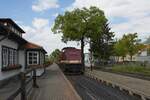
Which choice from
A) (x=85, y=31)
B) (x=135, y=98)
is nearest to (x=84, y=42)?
(x=85, y=31)

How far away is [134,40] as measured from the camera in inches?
3300

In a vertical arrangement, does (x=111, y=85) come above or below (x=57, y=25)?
below

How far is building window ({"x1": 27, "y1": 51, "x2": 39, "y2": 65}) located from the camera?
3456 centimetres

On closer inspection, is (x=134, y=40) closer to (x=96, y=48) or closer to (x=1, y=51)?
(x=96, y=48)

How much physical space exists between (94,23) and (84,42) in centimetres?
534

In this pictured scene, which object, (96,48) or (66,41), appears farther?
(96,48)

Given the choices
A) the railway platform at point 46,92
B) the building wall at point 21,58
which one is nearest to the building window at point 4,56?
the railway platform at point 46,92

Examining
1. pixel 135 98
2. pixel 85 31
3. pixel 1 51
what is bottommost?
pixel 135 98

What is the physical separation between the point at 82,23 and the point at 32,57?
87.6ft

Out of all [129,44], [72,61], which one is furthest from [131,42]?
[72,61]

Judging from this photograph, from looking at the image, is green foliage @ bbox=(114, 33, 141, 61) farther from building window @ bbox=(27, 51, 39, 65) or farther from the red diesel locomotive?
building window @ bbox=(27, 51, 39, 65)

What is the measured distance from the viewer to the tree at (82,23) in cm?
6050

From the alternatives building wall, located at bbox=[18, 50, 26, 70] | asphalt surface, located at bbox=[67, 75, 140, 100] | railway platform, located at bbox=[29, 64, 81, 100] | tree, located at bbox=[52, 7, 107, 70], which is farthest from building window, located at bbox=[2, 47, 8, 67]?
tree, located at bbox=[52, 7, 107, 70]

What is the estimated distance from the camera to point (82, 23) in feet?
198
